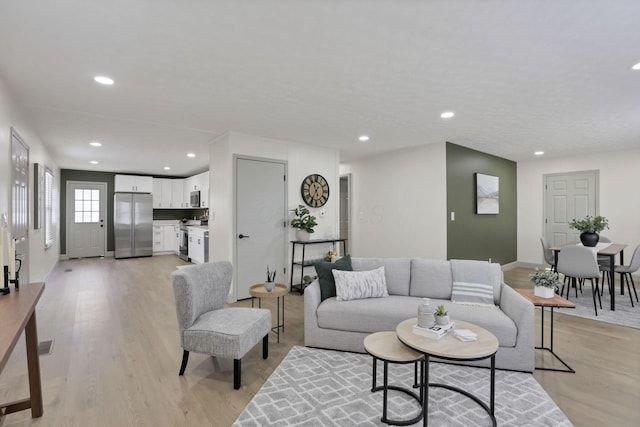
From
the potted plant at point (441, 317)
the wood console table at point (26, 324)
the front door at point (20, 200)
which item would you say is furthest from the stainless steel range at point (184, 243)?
the potted plant at point (441, 317)

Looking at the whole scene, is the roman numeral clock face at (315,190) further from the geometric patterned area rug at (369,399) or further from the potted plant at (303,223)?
the geometric patterned area rug at (369,399)

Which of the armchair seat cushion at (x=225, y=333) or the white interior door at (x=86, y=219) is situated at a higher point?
the white interior door at (x=86, y=219)

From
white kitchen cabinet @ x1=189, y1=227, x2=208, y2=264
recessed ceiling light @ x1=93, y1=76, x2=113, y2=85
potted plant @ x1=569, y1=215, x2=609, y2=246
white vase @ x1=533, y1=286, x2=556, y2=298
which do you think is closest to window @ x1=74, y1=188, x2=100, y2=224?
white kitchen cabinet @ x1=189, y1=227, x2=208, y2=264

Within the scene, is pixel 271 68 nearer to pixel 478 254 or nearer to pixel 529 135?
pixel 529 135

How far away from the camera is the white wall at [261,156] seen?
181 inches

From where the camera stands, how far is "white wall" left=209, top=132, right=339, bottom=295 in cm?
459

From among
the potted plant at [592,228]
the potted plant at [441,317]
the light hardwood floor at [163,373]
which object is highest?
the potted plant at [592,228]

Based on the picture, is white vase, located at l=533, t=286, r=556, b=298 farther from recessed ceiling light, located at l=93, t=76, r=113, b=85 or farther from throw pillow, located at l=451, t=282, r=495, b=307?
recessed ceiling light, located at l=93, t=76, r=113, b=85

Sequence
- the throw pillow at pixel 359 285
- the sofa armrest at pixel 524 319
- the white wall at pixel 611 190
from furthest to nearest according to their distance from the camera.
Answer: the white wall at pixel 611 190, the throw pillow at pixel 359 285, the sofa armrest at pixel 524 319

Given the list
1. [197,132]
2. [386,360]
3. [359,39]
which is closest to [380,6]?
[359,39]

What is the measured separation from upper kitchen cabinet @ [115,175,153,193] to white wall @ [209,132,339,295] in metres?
4.98

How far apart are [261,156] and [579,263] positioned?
461cm

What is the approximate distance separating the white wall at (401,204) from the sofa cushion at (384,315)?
2602 millimetres

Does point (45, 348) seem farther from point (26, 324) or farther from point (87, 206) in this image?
point (87, 206)
